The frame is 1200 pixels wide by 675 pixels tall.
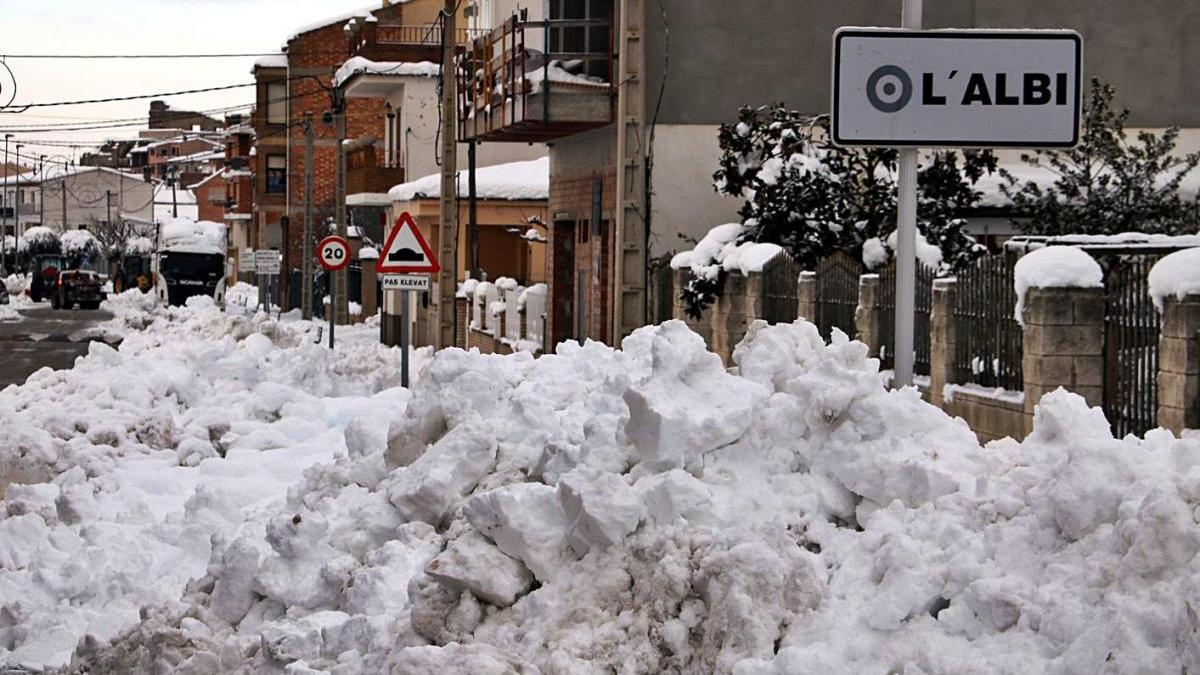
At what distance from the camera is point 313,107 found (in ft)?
255

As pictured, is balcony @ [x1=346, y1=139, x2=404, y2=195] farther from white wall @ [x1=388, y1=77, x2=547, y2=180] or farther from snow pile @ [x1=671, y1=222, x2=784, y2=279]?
snow pile @ [x1=671, y1=222, x2=784, y2=279]

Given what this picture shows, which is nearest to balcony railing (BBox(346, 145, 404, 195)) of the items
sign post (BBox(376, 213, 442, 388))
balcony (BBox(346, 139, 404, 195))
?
balcony (BBox(346, 139, 404, 195))

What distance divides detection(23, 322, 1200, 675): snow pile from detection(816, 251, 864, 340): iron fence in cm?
847

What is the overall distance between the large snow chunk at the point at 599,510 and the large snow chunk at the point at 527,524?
3.0 inches

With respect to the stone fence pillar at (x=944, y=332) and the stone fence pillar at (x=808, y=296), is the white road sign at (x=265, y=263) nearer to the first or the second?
the stone fence pillar at (x=808, y=296)

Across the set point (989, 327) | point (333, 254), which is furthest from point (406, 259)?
point (333, 254)

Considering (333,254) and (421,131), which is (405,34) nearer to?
(421,131)

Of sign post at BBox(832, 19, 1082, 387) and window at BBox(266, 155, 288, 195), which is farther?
window at BBox(266, 155, 288, 195)

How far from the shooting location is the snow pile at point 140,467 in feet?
32.3

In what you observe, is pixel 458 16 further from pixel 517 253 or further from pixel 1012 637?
pixel 1012 637

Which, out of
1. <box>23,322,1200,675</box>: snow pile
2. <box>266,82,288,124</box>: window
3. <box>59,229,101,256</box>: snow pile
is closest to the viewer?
<box>23,322,1200,675</box>: snow pile

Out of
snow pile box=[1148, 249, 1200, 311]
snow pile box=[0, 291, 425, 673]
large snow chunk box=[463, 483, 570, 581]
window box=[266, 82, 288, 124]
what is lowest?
snow pile box=[0, 291, 425, 673]

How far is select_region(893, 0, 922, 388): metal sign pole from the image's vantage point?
353 inches

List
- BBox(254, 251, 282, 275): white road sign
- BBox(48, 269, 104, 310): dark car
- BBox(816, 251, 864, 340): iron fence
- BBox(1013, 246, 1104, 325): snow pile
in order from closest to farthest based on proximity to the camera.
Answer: BBox(1013, 246, 1104, 325): snow pile → BBox(816, 251, 864, 340): iron fence → BBox(254, 251, 282, 275): white road sign → BBox(48, 269, 104, 310): dark car
